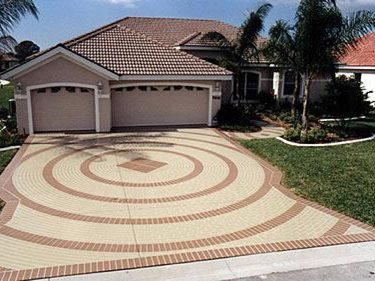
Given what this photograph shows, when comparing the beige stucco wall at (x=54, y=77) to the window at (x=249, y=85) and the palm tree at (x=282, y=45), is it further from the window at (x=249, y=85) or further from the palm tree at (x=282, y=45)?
the window at (x=249, y=85)

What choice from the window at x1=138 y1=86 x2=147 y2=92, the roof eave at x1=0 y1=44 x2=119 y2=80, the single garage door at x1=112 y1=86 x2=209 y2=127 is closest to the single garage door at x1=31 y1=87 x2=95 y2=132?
the roof eave at x1=0 y1=44 x2=119 y2=80

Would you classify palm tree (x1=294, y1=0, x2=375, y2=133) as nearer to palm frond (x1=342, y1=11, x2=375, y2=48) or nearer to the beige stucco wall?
palm frond (x1=342, y1=11, x2=375, y2=48)

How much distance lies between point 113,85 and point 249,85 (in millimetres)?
10910

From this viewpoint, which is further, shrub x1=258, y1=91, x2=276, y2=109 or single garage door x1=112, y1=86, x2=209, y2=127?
shrub x1=258, y1=91, x2=276, y2=109

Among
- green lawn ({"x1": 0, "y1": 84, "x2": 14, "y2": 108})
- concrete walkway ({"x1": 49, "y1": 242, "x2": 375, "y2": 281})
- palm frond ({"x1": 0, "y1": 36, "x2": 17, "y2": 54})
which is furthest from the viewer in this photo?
green lawn ({"x1": 0, "y1": 84, "x2": 14, "y2": 108})

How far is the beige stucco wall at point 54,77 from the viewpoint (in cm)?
1794

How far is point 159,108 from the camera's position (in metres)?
20.6

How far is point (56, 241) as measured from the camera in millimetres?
8039

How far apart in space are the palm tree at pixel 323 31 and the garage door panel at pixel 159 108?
5.87 metres

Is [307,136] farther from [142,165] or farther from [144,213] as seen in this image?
[144,213]

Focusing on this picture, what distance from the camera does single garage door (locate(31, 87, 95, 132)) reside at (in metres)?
18.5

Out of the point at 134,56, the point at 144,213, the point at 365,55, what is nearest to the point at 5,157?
the point at 144,213

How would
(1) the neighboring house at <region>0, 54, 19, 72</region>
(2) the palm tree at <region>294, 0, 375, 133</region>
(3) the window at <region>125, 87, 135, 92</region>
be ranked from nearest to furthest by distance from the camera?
(2) the palm tree at <region>294, 0, 375, 133</region> < (3) the window at <region>125, 87, 135, 92</region> < (1) the neighboring house at <region>0, 54, 19, 72</region>

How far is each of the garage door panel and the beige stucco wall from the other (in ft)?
5.64
